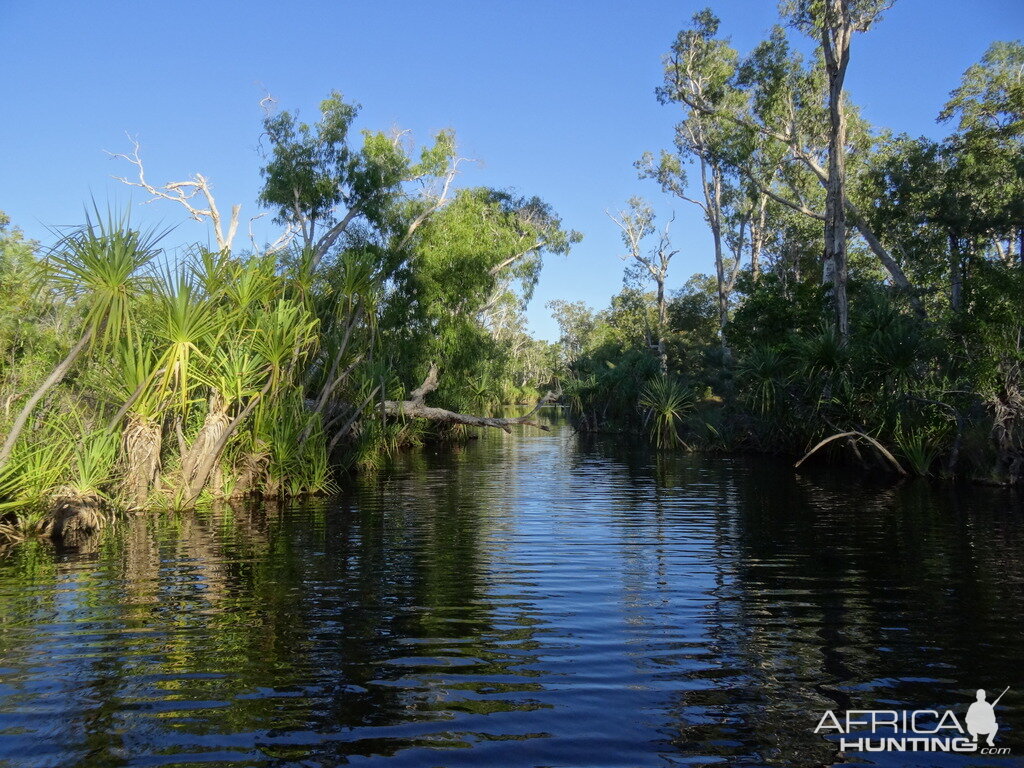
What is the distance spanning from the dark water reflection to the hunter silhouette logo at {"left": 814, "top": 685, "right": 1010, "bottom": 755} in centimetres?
11

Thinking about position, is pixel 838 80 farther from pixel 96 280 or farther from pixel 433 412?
pixel 96 280

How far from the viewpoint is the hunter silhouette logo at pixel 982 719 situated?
4.15m

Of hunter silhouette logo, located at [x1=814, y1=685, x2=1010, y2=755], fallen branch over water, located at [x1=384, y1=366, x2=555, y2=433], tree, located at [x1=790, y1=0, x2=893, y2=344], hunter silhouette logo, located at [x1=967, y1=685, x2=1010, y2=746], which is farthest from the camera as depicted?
tree, located at [x1=790, y1=0, x2=893, y2=344]

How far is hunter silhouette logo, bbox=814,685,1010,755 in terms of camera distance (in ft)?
13.2

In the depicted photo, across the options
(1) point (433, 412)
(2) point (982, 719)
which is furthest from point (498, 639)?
(1) point (433, 412)

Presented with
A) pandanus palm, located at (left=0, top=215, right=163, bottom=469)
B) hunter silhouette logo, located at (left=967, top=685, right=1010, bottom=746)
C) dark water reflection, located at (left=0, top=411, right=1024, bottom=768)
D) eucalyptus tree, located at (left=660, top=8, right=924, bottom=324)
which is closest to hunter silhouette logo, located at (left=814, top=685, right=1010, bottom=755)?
hunter silhouette logo, located at (left=967, top=685, right=1010, bottom=746)

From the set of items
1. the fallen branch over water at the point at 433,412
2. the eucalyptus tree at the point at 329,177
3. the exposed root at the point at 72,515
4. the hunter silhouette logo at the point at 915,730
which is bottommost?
the hunter silhouette logo at the point at 915,730

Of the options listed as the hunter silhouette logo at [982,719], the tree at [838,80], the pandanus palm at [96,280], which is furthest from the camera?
the tree at [838,80]

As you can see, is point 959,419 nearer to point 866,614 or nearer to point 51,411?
point 866,614

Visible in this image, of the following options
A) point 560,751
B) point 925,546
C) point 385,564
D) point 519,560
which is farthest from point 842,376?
point 560,751

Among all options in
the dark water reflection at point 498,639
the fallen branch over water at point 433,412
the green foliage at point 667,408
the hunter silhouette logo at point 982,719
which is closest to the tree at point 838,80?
the green foliage at point 667,408

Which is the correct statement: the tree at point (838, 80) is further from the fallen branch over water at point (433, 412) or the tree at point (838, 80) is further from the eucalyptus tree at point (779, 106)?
the fallen branch over water at point (433, 412)

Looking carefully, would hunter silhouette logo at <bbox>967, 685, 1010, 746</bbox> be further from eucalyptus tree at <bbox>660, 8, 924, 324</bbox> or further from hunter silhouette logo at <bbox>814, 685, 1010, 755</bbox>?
eucalyptus tree at <bbox>660, 8, 924, 324</bbox>

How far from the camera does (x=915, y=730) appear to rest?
421 centimetres
